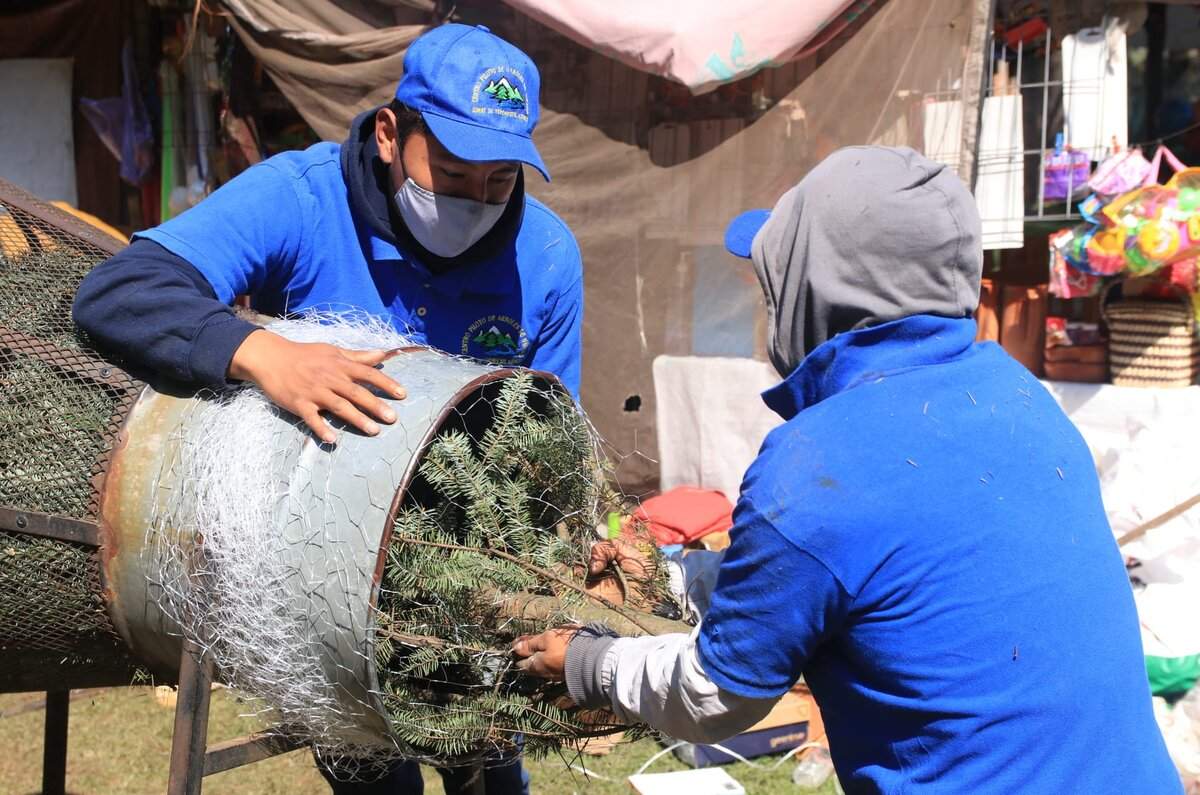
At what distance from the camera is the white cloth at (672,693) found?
1.56 metres

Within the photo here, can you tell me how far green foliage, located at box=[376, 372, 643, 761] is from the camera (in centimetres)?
175

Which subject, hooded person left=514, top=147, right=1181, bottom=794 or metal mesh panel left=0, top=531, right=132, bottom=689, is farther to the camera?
metal mesh panel left=0, top=531, right=132, bottom=689

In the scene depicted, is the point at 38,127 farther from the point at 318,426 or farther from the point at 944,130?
the point at 318,426

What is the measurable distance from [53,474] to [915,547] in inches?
56.2

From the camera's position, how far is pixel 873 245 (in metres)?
→ 1.47

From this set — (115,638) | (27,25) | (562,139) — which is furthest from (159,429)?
(27,25)

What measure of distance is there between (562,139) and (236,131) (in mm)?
2150

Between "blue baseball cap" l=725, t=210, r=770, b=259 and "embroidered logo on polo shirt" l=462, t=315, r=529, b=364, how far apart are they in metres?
0.69

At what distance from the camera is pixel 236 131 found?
6.39m

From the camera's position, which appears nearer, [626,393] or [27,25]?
[626,393]

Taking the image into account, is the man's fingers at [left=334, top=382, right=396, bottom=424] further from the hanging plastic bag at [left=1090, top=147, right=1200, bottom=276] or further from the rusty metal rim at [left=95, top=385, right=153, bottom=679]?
the hanging plastic bag at [left=1090, top=147, right=1200, bottom=276]

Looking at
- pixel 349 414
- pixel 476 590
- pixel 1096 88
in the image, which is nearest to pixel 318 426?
pixel 349 414

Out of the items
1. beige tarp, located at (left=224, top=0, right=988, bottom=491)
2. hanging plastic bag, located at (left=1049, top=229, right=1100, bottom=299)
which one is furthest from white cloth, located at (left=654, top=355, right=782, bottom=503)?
hanging plastic bag, located at (left=1049, top=229, right=1100, bottom=299)

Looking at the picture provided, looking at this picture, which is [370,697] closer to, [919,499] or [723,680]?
[723,680]
